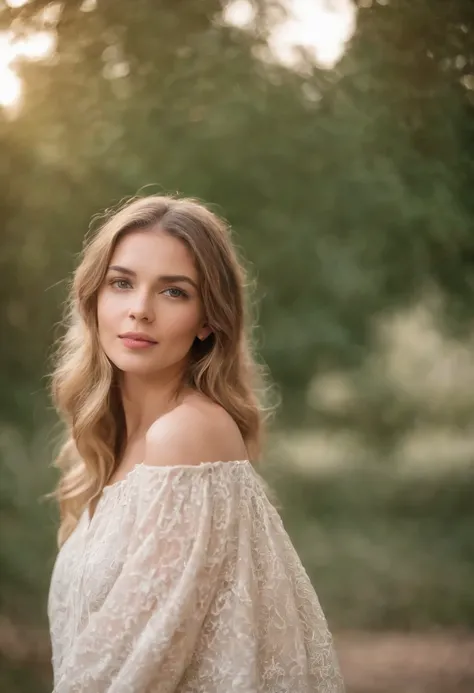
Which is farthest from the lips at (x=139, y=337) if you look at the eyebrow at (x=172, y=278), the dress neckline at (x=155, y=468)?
the dress neckline at (x=155, y=468)

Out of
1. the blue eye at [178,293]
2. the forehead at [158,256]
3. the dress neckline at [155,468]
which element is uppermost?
the forehead at [158,256]

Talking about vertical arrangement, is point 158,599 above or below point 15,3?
below

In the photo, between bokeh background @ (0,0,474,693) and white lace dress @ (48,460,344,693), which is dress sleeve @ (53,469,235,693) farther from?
bokeh background @ (0,0,474,693)

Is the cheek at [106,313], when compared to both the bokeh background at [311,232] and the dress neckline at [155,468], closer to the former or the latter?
the dress neckline at [155,468]

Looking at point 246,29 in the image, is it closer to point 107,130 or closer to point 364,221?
point 107,130

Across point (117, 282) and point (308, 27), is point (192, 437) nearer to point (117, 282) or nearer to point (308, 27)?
point (117, 282)

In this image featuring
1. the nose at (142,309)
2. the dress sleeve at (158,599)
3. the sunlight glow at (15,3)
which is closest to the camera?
the dress sleeve at (158,599)

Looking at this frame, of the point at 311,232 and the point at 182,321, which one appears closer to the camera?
the point at 182,321

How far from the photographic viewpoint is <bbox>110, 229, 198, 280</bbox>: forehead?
157 cm

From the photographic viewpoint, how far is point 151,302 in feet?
5.16

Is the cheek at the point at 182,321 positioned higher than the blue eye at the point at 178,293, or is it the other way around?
the blue eye at the point at 178,293

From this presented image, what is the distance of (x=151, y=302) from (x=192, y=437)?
282 mm

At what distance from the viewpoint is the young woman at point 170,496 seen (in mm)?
1364

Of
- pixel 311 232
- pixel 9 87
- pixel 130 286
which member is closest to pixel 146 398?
pixel 130 286
